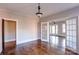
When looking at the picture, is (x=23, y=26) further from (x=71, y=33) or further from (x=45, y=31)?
(x=71, y=33)

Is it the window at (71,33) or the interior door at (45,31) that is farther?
the interior door at (45,31)

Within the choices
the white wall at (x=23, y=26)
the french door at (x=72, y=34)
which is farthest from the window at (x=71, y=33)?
the white wall at (x=23, y=26)

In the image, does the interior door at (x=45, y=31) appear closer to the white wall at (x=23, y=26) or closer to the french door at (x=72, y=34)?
the white wall at (x=23, y=26)

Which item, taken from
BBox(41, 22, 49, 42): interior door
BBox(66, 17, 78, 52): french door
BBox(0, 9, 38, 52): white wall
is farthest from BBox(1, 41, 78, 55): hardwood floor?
BBox(41, 22, 49, 42): interior door

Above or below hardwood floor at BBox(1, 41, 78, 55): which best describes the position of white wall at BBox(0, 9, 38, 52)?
above

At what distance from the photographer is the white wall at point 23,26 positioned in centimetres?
618

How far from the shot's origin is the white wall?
20.3 ft

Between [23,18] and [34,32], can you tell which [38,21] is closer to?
[34,32]

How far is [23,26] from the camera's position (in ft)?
26.2

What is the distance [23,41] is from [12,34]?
6.45 feet

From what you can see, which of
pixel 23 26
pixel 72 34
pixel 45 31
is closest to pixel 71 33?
pixel 72 34

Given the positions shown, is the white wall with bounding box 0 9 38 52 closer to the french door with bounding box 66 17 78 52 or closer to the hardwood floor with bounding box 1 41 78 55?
the hardwood floor with bounding box 1 41 78 55

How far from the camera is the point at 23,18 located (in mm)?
7930

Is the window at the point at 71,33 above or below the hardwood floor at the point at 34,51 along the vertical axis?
above
